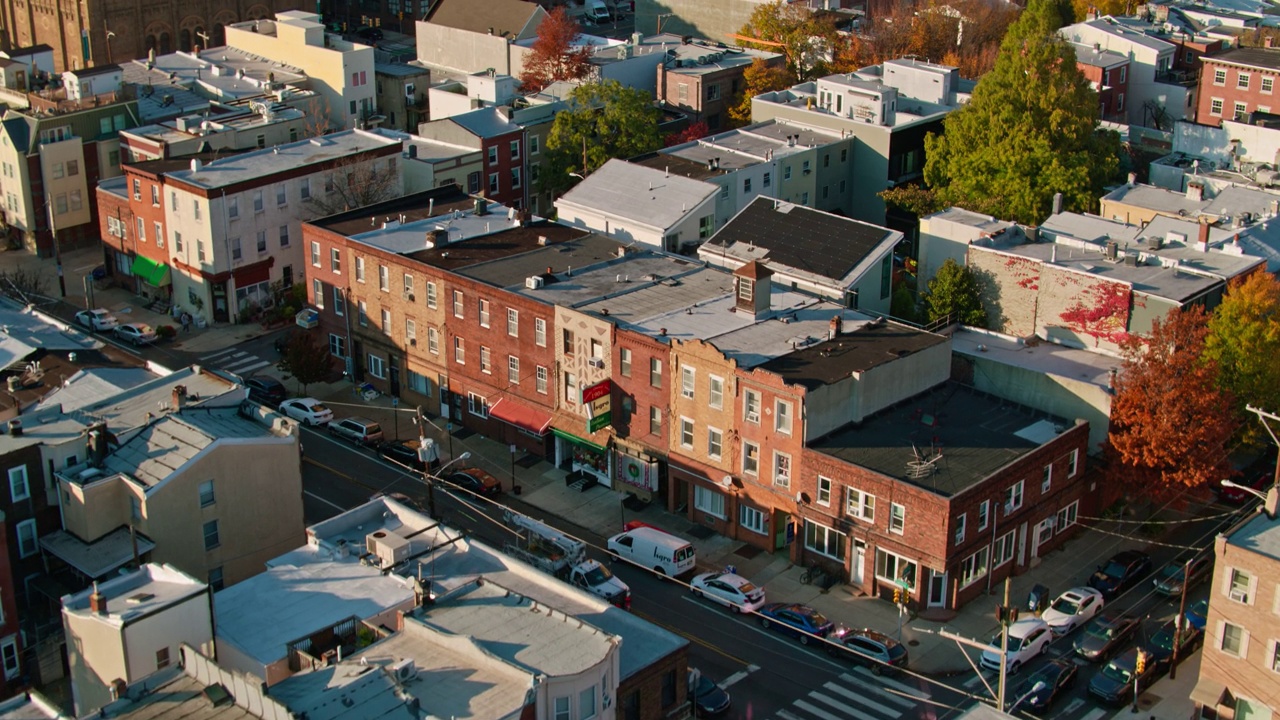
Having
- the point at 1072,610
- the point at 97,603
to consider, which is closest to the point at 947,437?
the point at 1072,610

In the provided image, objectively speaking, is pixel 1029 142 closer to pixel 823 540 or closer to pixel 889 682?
pixel 823 540

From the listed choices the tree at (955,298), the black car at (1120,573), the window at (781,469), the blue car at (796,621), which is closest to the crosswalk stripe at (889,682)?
the blue car at (796,621)

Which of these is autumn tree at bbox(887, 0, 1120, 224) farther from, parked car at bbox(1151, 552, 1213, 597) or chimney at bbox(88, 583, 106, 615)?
chimney at bbox(88, 583, 106, 615)

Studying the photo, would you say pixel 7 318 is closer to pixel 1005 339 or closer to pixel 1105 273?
pixel 1005 339

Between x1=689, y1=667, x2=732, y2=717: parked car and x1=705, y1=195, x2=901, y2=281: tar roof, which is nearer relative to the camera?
x1=689, y1=667, x2=732, y2=717: parked car

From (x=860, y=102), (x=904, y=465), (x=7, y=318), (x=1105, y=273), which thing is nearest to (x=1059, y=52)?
(x=860, y=102)

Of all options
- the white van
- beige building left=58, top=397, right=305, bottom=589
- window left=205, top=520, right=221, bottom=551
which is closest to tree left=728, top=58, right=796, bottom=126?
the white van
